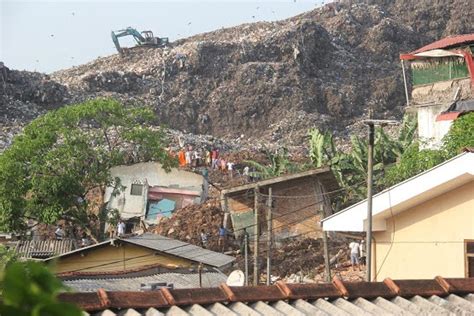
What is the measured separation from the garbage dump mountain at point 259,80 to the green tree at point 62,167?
23.7 m

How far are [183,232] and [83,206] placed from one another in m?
3.50

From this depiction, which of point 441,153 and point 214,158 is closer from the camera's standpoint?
point 441,153

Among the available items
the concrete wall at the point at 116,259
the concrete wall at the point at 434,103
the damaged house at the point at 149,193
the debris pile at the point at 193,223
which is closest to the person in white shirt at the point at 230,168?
the damaged house at the point at 149,193

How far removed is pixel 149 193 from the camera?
92.5 ft

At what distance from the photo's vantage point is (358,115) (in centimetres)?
5412

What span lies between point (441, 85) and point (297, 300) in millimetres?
18883

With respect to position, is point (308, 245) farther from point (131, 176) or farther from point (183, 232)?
point (131, 176)

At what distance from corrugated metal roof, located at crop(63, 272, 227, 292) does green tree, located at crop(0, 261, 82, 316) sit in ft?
29.7

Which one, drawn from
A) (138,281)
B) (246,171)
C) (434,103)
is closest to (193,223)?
(434,103)

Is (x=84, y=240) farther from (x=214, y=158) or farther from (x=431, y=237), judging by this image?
(x=214, y=158)

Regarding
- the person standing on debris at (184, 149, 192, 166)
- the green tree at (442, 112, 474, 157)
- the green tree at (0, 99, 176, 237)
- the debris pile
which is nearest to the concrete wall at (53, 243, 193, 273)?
the green tree at (0, 99, 176, 237)

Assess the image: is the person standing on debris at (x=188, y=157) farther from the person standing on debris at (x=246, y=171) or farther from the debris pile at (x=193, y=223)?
the debris pile at (x=193, y=223)

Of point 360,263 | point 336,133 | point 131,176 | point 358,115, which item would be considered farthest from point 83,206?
point 358,115

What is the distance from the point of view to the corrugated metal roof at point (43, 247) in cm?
1883
